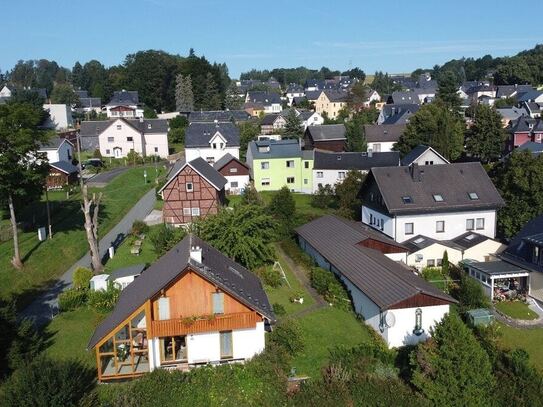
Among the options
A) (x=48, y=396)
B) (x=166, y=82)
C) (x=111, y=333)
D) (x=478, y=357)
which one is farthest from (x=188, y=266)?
(x=166, y=82)

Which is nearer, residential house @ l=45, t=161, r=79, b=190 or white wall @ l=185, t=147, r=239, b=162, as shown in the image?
residential house @ l=45, t=161, r=79, b=190

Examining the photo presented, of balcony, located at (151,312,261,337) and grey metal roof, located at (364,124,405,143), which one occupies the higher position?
grey metal roof, located at (364,124,405,143)

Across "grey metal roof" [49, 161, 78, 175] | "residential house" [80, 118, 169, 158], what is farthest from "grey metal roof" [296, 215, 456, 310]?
"residential house" [80, 118, 169, 158]

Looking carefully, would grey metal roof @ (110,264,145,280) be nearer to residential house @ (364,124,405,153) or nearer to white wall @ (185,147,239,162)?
white wall @ (185,147,239,162)

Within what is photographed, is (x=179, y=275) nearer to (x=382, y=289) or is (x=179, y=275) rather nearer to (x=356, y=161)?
(x=382, y=289)

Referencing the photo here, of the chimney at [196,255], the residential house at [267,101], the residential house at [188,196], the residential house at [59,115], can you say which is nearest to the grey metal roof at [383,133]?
the residential house at [188,196]

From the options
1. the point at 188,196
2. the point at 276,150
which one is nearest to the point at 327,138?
the point at 276,150

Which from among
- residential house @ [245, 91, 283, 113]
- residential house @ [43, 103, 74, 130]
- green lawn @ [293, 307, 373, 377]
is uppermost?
residential house @ [245, 91, 283, 113]
